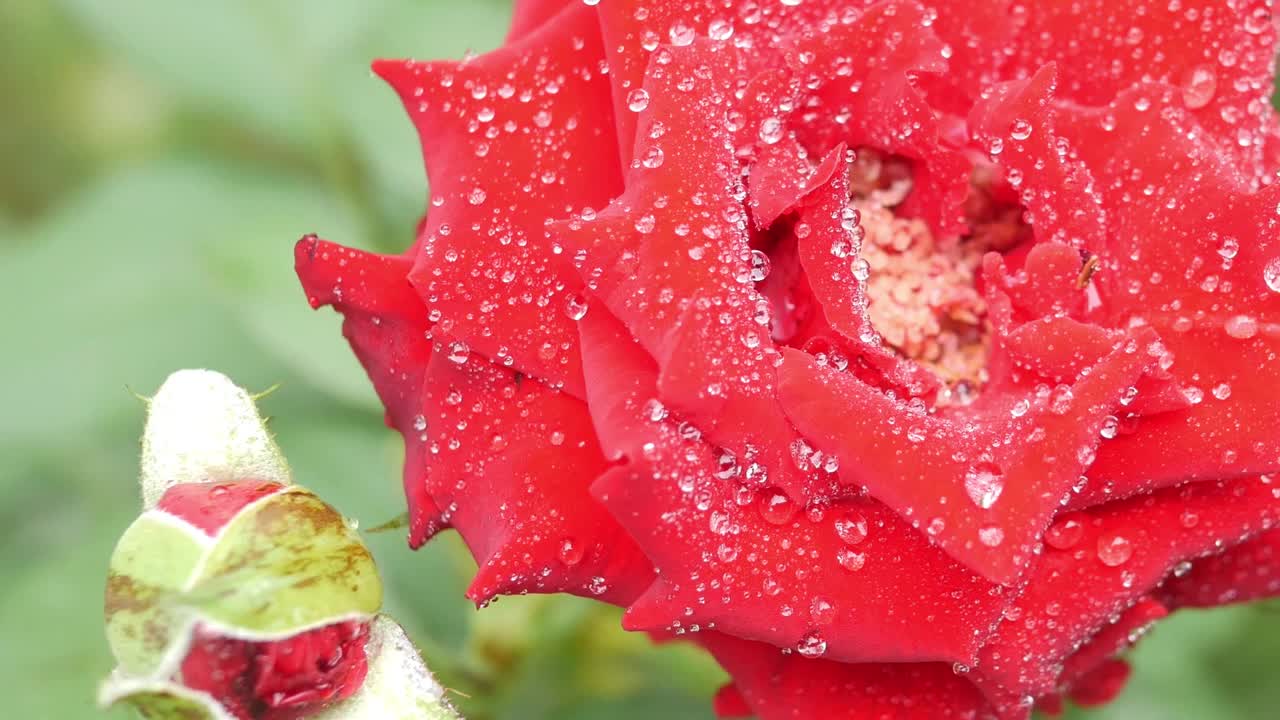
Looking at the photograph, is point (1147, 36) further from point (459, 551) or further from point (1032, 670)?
point (459, 551)

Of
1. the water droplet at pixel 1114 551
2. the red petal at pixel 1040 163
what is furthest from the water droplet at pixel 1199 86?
the water droplet at pixel 1114 551

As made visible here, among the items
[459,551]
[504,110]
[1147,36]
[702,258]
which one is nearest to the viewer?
[702,258]

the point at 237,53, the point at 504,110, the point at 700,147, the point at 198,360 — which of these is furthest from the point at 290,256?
the point at 700,147

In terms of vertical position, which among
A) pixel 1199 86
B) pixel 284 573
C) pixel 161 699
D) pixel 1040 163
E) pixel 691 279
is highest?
pixel 1199 86

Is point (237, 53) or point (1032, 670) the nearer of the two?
point (1032, 670)

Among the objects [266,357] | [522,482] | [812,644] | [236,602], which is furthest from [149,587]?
[266,357]

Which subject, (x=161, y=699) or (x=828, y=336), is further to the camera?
(x=828, y=336)

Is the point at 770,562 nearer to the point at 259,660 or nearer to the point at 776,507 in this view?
the point at 776,507
